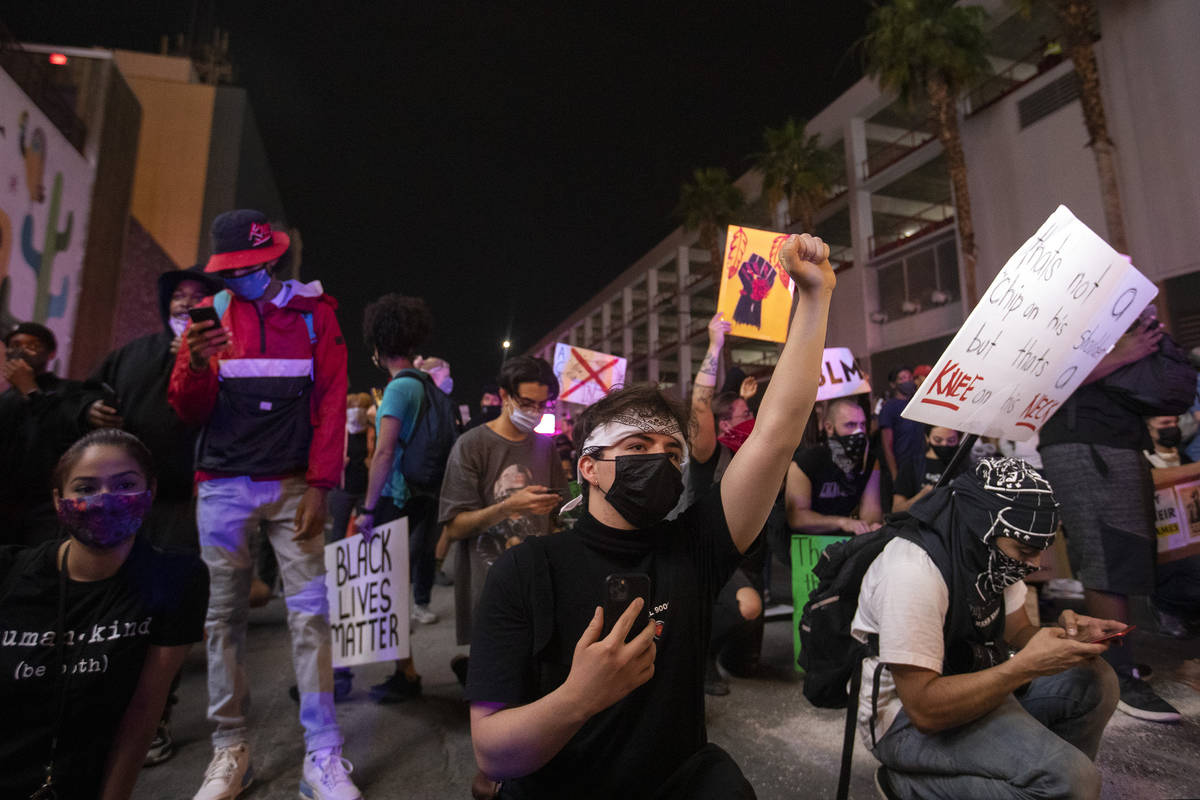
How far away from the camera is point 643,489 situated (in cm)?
165

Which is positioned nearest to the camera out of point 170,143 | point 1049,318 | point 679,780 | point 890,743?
point 679,780

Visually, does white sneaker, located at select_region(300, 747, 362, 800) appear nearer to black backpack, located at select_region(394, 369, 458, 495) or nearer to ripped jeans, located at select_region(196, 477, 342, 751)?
ripped jeans, located at select_region(196, 477, 342, 751)

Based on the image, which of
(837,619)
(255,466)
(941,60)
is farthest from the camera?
(941,60)

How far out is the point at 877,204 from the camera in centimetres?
2689

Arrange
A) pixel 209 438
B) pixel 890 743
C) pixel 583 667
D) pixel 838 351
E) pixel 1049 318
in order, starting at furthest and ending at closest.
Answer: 1. pixel 838 351
2. pixel 209 438
3. pixel 1049 318
4. pixel 890 743
5. pixel 583 667

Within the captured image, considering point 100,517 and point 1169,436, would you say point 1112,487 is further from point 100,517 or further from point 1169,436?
point 100,517

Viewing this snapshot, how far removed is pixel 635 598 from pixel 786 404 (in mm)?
658

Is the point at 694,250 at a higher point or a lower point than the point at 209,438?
higher

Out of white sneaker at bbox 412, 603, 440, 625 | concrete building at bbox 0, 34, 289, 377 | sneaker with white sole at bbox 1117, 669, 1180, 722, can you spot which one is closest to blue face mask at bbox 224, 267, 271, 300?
white sneaker at bbox 412, 603, 440, 625

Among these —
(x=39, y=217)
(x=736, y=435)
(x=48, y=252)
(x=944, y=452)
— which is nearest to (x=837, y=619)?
(x=736, y=435)

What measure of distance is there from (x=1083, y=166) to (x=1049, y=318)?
1819cm

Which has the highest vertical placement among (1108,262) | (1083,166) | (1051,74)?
(1051,74)

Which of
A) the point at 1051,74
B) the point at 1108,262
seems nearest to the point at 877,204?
the point at 1051,74

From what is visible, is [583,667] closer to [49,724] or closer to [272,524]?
[49,724]
